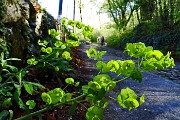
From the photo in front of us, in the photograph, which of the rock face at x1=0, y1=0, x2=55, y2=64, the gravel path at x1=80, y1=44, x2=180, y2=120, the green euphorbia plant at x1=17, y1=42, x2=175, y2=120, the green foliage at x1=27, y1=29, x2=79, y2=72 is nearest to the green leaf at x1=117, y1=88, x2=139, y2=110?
the green euphorbia plant at x1=17, y1=42, x2=175, y2=120

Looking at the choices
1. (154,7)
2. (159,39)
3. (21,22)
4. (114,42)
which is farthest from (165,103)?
(114,42)

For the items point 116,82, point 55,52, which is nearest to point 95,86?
point 116,82

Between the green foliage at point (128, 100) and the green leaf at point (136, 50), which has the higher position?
the green leaf at point (136, 50)

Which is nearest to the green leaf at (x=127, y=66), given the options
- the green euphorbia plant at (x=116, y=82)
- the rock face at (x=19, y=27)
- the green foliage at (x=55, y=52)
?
the green euphorbia plant at (x=116, y=82)

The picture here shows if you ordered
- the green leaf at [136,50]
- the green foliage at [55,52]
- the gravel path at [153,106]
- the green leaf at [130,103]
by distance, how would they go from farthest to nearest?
the gravel path at [153,106], the green foliage at [55,52], the green leaf at [136,50], the green leaf at [130,103]

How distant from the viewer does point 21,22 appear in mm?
3672

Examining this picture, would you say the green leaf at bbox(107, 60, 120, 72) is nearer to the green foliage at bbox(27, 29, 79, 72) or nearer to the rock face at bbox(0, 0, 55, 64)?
the green foliage at bbox(27, 29, 79, 72)

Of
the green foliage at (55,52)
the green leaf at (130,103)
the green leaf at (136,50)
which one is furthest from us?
the green foliage at (55,52)

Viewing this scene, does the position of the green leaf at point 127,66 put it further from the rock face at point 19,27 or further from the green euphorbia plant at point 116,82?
the rock face at point 19,27

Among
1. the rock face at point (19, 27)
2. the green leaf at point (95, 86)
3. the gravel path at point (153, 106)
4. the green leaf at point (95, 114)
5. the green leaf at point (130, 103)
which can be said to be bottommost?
the gravel path at point (153, 106)

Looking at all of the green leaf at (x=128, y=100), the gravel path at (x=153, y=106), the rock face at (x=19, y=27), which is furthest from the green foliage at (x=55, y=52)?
the green leaf at (x=128, y=100)

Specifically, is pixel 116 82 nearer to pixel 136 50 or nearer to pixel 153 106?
pixel 136 50

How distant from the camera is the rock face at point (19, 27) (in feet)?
10.7

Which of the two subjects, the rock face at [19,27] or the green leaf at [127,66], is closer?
the green leaf at [127,66]
